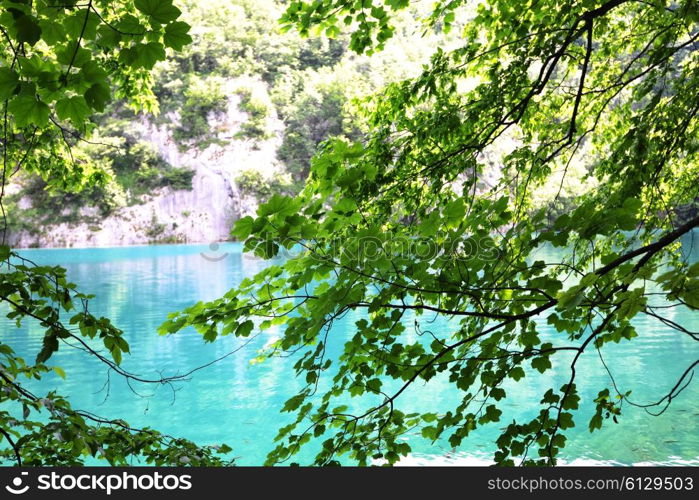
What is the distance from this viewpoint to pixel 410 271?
172cm

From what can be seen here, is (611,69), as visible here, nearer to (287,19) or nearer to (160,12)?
(287,19)

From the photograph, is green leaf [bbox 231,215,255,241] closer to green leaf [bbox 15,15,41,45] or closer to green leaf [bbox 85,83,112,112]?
green leaf [bbox 85,83,112,112]

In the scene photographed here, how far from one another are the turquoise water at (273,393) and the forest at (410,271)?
2.3 inches

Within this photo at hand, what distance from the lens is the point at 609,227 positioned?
4.90 ft

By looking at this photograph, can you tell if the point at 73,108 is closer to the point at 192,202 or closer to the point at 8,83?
the point at 8,83

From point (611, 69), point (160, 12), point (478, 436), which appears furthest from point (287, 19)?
point (478, 436)

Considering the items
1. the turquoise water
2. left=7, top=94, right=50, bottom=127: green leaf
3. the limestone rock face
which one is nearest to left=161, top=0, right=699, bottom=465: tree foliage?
left=7, top=94, right=50, bottom=127: green leaf

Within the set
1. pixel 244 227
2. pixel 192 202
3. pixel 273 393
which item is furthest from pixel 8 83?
pixel 192 202

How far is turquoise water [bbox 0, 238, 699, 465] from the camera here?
6.54 meters

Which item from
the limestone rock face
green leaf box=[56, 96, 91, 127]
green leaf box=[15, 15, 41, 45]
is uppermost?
the limestone rock face

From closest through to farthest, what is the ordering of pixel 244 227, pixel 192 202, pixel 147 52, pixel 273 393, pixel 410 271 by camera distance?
pixel 147 52 < pixel 244 227 < pixel 410 271 < pixel 273 393 < pixel 192 202

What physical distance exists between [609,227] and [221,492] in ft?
4.51

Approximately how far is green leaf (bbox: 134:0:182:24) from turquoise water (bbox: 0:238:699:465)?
12.7ft

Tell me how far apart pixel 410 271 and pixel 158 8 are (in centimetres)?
102
